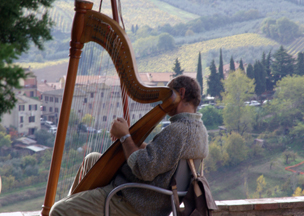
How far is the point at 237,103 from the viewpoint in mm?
32312

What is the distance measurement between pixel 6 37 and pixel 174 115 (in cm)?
96

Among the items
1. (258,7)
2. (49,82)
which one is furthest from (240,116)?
(49,82)

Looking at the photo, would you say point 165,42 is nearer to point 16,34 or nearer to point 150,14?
point 150,14

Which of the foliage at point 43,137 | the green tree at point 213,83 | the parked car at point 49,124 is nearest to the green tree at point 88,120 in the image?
the foliage at point 43,137

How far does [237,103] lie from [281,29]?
906 centimetres

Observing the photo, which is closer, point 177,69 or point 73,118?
point 73,118

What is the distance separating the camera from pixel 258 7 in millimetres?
37312

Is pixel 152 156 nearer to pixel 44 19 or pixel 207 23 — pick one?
pixel 44 19

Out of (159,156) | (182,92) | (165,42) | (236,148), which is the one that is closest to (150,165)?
(159,156)

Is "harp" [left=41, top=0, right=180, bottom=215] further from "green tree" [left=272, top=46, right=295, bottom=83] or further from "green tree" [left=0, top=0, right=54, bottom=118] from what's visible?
"green tree" [left=272, top=46, right=295, bottom=83]

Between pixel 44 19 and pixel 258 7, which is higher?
pixel 258 7

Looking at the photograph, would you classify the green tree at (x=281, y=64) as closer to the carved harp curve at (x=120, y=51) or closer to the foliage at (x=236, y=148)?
the foliage at (x=236, y=148)

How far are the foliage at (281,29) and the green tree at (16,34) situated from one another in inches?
1413

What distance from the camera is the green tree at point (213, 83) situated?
99.9ft
